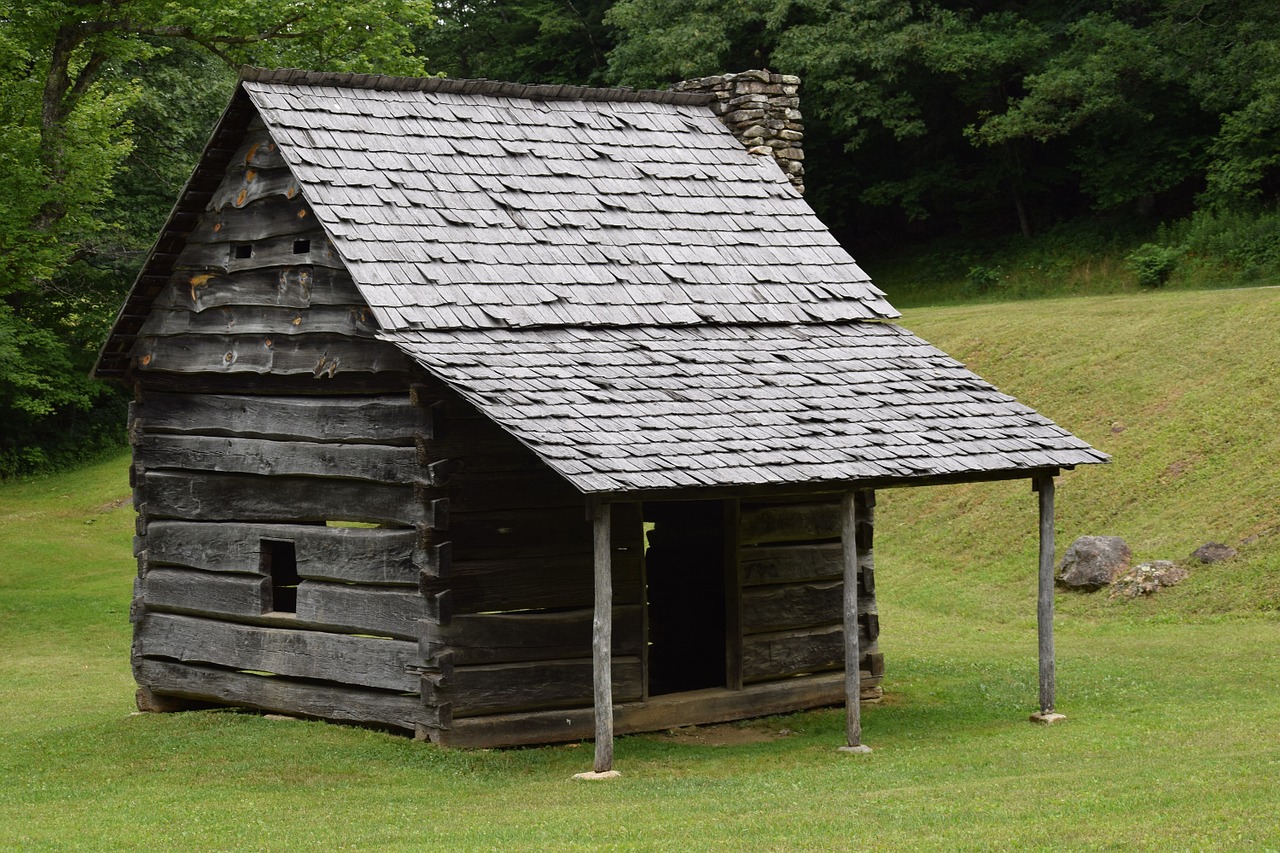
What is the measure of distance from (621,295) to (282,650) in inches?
179

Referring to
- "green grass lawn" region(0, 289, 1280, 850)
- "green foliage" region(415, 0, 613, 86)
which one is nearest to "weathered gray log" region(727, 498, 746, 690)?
"green grass lawn" region(0, 289, 1280, 850)

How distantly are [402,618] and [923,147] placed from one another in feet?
118

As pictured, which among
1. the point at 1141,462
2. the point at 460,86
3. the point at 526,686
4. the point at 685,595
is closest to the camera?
the point at 526,686

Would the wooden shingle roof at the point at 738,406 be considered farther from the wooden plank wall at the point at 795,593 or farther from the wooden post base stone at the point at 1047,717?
the wooden post base stone at the point at 1047,717

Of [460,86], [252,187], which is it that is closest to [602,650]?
[252,187]

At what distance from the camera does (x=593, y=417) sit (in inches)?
469

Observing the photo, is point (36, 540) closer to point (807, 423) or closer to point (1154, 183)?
point (807, 423)

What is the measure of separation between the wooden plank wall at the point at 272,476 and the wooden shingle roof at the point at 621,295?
60 cm

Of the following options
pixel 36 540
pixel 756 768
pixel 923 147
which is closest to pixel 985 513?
pixel 756 768

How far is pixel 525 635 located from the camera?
43.5ft

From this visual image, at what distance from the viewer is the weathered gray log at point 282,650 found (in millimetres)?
13211

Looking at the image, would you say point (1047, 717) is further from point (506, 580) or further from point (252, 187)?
point (252, 187)

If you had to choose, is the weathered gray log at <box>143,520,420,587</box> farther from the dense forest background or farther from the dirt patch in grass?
the dense forest background

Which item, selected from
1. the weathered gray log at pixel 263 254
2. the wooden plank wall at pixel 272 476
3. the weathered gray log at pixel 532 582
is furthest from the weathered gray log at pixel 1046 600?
the weathered gray log at pixel 263 254
